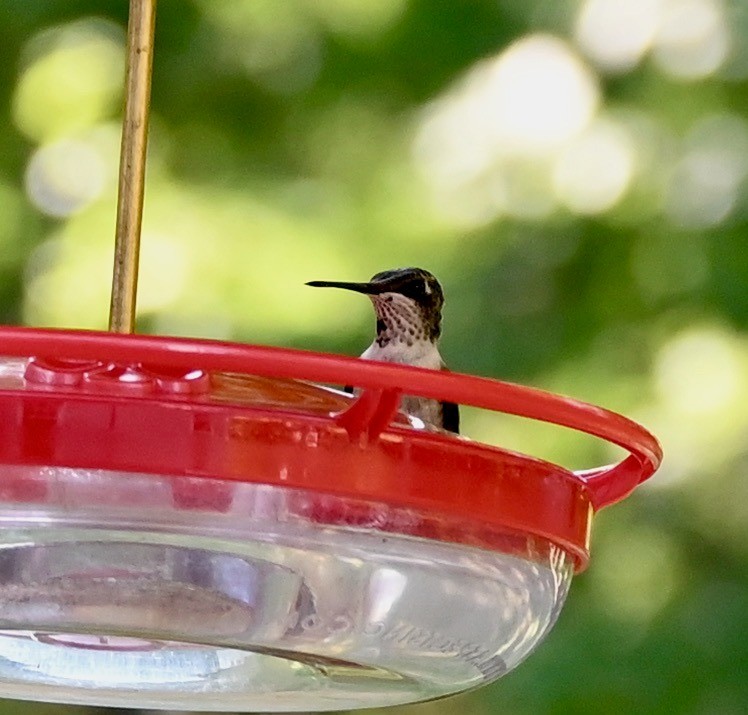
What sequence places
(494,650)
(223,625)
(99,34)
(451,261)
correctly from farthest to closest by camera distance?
(99,34) < (451,261) < (494,650) < (223,625)

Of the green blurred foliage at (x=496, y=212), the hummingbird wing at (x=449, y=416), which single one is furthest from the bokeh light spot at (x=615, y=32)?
the hummingbird wing at (x=449, y=416)

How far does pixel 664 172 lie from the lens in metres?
4.62

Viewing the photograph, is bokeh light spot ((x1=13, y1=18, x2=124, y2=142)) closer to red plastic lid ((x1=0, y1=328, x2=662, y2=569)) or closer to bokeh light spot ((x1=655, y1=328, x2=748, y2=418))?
bokeh light spot ((x1=655, y1=328, x2=748, y2=418))

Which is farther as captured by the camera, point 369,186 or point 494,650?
point 369,186

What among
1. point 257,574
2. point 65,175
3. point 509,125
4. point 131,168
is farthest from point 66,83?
point 257,574

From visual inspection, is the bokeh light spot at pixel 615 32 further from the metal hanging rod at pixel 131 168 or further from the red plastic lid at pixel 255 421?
the red plastic lid at pixel 255 421

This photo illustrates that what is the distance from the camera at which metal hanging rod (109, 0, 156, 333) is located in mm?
1472

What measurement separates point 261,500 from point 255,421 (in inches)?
2.5

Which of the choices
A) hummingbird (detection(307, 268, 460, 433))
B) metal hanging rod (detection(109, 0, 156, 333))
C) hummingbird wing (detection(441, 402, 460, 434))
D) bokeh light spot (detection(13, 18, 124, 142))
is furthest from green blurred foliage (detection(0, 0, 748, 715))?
metal hanging rod (detection(109, 0, 156, 333))

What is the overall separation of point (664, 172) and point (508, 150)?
449 mm

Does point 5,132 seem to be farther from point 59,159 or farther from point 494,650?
point 494,650

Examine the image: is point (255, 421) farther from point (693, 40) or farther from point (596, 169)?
point (693, 40)

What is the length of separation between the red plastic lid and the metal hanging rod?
0.17 meters

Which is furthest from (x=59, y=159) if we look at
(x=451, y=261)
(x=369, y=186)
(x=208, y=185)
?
(x=451, y=261)
